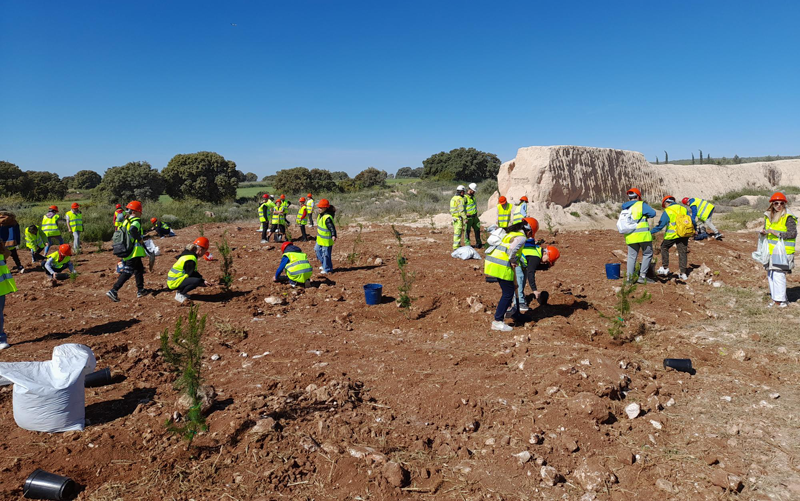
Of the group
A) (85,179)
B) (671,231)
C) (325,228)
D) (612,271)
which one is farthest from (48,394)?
(85,179)

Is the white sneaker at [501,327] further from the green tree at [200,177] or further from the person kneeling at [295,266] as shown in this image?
the green tree at [200,177]

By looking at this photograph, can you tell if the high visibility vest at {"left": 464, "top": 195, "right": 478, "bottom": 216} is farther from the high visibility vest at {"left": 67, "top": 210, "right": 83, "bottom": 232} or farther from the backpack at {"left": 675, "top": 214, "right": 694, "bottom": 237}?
the high visibility vest at {"left": 67, "top": 210, "right": 83, "bottom": 232}

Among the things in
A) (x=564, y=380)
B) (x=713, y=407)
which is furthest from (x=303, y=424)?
(x=713, y=407)

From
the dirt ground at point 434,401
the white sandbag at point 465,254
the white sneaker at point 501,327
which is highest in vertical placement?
the white sandbag at point 465,254

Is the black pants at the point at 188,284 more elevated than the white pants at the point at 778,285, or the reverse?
the black pants at the point at 188,284

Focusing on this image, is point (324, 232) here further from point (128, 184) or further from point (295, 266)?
point (128, 184)

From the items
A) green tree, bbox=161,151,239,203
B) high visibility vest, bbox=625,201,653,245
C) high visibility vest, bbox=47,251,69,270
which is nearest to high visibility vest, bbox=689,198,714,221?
high visibility vest, bbox=625,201,653,245

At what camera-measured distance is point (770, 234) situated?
20.9ft

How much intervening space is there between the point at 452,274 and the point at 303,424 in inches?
222

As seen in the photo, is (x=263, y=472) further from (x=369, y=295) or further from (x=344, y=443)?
(x=369, y=295)

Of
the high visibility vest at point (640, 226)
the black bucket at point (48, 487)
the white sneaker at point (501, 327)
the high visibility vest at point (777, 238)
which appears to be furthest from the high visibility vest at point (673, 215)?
the black bucket at point (48, 487)

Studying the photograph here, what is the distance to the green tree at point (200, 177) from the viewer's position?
107 ft

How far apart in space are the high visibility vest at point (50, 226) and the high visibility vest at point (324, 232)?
24.7 ft

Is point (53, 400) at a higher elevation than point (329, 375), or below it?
higher
